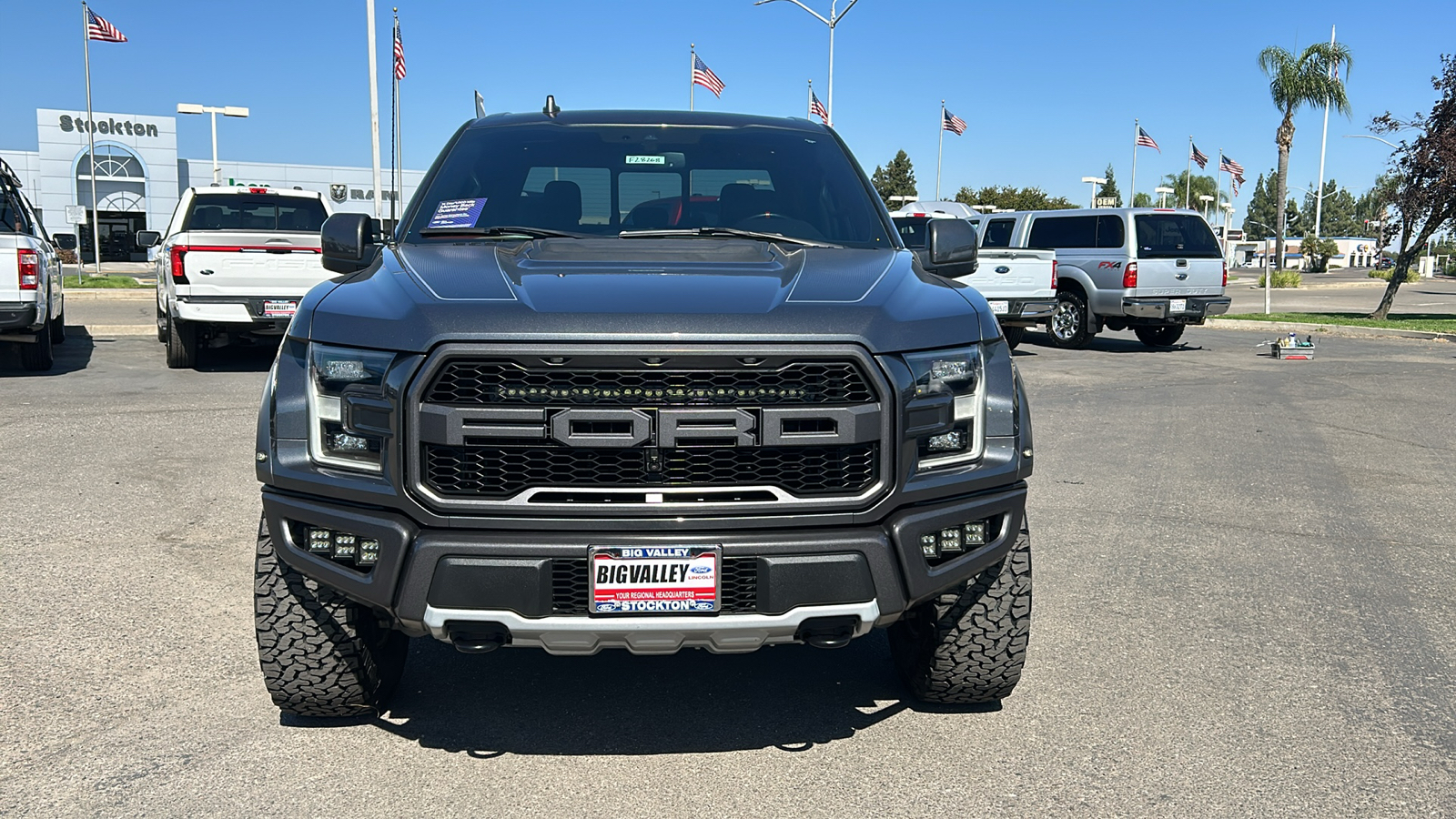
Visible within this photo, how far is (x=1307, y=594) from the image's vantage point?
5.18 metres

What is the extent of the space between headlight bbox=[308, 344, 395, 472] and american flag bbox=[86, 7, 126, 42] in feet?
117

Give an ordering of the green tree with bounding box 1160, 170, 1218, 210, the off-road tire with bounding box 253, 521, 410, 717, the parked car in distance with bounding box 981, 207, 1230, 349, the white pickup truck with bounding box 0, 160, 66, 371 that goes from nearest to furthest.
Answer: the off-road tire with bounding box 253, 521, 410, 717 → the white pickup truck with bounding box 0, 160, 66, 371 → the parked car in distance with bounding box 981, 207, 1230, 349 → the green tree with bounding box 1160, 170, 1218, 210

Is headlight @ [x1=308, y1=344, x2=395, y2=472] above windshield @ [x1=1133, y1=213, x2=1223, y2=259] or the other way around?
the other way around

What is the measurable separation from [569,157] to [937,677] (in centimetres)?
235

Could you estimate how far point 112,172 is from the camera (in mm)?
52812

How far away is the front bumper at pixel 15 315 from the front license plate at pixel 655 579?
1016 centimetres

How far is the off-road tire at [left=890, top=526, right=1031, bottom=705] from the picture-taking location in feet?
11.6

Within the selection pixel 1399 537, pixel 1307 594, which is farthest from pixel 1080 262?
pixel 1307 594

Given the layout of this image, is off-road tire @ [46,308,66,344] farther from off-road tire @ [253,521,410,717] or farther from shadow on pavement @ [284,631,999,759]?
off-road tire @ [253,521,410,717]

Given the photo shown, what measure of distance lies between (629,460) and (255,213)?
42.3 feet

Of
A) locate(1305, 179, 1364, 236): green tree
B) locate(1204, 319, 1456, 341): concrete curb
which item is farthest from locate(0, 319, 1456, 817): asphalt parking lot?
locate(1305, 179, 1364, 236): green tree

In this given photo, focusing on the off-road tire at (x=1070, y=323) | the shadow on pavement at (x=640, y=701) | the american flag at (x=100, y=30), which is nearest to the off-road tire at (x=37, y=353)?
the shadow on pavement at (x=640, y=701)

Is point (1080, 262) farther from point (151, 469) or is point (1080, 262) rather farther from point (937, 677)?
point (937, 677)

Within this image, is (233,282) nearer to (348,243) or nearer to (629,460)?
(348,243)
